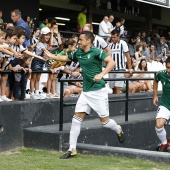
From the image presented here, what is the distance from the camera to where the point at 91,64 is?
30.0 ft

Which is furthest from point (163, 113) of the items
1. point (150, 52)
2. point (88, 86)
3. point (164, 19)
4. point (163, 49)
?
point (164, 19)

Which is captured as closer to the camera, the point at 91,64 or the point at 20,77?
the point at 91,64

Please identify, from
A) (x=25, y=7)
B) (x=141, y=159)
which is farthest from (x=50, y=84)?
(x=25, y=7)

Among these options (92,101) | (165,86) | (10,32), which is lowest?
(92,101)

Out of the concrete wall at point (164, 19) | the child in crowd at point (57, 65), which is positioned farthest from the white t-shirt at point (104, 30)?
the concrete wall at point (164, 19)

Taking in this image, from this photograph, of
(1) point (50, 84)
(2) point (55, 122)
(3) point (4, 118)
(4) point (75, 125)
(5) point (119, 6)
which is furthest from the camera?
(5) point (119, 6)

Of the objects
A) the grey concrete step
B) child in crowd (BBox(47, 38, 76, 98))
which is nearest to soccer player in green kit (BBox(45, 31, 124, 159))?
the grey concrete step

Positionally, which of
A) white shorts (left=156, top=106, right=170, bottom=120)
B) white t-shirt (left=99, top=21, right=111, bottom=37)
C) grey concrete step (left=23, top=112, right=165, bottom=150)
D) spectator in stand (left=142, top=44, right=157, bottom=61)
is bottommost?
grey concrete step (left=23, top=112, right=165, bottom=150)

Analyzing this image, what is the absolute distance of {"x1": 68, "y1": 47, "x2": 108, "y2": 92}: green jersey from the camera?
9109mm

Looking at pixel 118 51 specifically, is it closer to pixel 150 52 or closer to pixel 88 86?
pixel 88 86

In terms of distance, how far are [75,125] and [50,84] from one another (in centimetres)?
288

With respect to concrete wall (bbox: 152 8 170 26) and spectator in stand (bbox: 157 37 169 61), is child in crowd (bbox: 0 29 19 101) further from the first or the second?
concrete wall (bbox: 152 8 170 26)

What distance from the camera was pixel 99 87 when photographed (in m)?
9.22

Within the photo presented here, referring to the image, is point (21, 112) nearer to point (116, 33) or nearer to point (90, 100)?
point (90, 100)
